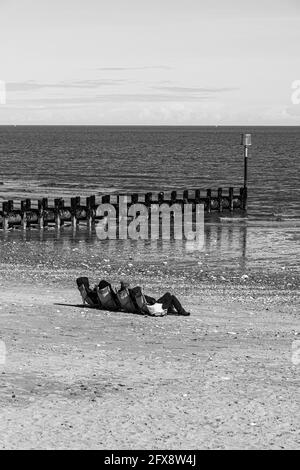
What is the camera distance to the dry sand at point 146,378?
12.8m

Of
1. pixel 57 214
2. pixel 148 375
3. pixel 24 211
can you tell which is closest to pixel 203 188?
pixel 57 214

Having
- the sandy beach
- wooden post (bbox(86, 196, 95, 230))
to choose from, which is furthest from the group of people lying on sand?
wooden post (bbox(86, 196, 95, 230))

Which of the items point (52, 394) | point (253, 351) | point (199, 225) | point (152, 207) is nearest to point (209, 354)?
point (253, 351)

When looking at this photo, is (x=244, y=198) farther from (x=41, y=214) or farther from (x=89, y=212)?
(x=41, y=214)

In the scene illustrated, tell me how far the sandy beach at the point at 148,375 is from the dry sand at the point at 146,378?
2 centimetres

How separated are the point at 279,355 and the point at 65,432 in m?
6.14

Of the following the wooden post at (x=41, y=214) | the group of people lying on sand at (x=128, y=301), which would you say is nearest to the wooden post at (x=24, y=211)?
the wooden post at (x=41, y=214)

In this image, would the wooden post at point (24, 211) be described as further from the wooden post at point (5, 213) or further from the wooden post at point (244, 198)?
the wooden post at point (244, 198)

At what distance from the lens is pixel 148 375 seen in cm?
1581

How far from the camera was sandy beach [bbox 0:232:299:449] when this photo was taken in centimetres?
1285

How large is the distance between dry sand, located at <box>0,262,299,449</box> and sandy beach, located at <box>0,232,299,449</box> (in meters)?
0.02

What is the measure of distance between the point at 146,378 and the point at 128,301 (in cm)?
575

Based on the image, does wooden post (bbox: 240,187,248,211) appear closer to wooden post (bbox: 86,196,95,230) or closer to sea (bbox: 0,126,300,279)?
sea (bbox: 0,126,300,279)
